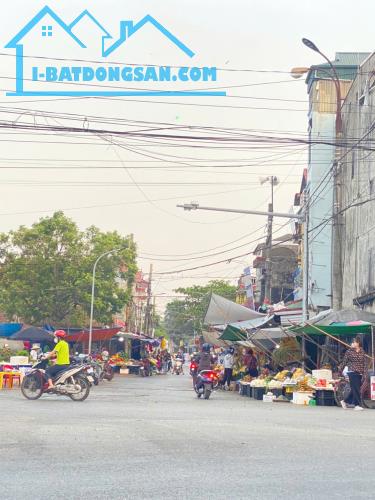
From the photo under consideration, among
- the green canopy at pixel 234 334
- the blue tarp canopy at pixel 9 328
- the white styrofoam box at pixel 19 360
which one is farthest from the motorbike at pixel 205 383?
the blue tarp canopy at pixel 9 328

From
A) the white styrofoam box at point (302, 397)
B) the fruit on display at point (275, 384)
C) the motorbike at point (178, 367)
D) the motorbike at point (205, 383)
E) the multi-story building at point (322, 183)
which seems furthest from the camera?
the motorbike at point (178, 367)

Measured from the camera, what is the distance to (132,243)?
67188 mm

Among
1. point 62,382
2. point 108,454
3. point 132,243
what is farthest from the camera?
point 132,243

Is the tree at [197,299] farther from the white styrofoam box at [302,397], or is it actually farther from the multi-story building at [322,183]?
the white styrofoam box at [302,397]

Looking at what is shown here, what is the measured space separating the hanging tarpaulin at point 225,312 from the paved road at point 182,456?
23.1 meters

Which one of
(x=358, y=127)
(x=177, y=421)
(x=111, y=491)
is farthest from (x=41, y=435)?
(x=358, y=127)

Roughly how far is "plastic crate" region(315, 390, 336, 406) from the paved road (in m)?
6.01

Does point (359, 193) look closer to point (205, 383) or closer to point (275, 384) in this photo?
point (275, 384)

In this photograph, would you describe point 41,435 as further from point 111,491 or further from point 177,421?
point 111,491

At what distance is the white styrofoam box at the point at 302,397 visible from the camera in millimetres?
25234

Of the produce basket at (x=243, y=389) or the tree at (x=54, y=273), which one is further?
the tree at (x=54, y=273)

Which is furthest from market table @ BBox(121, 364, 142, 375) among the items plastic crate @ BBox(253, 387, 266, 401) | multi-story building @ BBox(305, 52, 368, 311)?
plastic crate @ BBox(253, 387, 266, 401)

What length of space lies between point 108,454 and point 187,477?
208 cm

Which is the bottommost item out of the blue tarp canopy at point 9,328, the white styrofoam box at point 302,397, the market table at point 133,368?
the white styrofoam box at point 302,397
